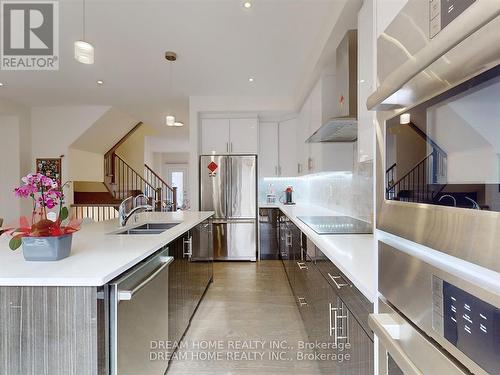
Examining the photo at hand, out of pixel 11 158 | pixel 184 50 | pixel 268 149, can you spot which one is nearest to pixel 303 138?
pixel 268 149

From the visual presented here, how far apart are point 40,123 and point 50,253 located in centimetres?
583

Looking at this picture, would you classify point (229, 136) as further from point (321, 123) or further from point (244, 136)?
point (321, 123)

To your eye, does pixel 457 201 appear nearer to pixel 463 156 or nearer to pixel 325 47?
pixel 463 156

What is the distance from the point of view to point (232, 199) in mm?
4980

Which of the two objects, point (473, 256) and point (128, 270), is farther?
point (128, 270)

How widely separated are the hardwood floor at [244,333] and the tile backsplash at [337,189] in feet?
4.06

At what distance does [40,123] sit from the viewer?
5758 mm

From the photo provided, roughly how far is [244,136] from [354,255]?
3.88m

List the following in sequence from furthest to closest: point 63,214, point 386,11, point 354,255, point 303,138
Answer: point 303,138
point 354,255
point 63,214
point 386,11

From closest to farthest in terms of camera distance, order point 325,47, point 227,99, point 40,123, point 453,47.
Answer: point 453,47
point 325,47
point 227,99
point 40,123

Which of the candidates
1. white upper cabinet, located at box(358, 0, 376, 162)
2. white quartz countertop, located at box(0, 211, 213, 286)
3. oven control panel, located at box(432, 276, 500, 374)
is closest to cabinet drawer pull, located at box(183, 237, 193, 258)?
white quartz countertop, located at box(0, 211, 213, 286)

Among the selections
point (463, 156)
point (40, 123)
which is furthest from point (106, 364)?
point (40, 123)

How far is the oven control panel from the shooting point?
43 centimetres

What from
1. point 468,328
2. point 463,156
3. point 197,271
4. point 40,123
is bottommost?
point 197,271
